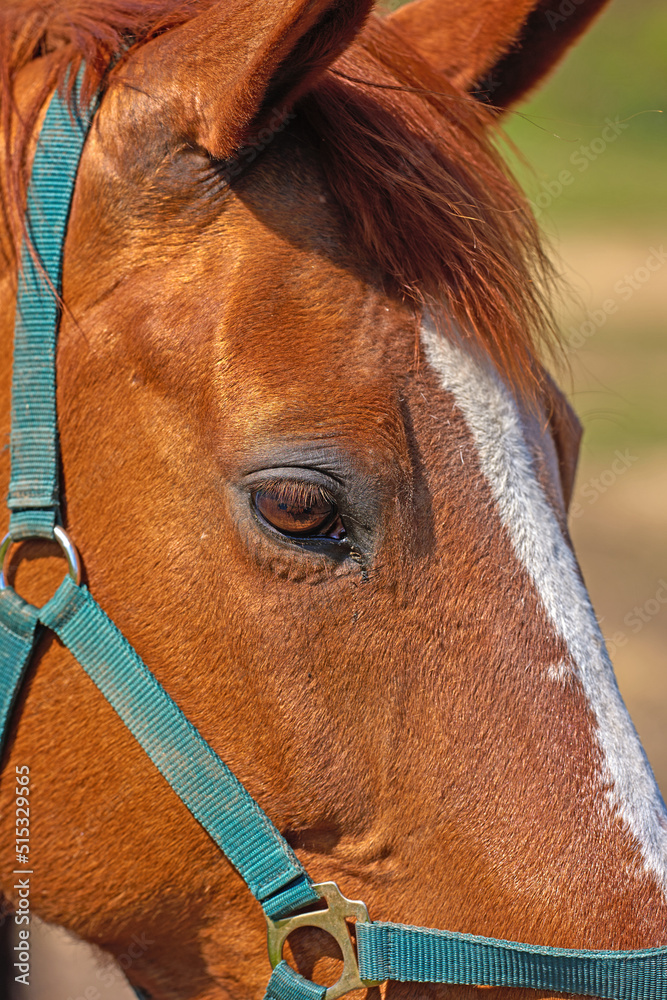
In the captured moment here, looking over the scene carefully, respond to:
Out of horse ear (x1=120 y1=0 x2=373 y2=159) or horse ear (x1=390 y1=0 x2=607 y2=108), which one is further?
horse ear (x1=390 y1=0 x2=607 y2=108)

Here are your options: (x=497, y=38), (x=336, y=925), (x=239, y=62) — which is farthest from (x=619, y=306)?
(x=336, y=925)

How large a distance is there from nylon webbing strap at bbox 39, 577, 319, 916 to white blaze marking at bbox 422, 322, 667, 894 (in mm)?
492

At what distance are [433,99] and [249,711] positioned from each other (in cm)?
110

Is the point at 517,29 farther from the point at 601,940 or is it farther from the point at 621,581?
the point at 621,581

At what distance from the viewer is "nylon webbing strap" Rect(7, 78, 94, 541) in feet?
4.19

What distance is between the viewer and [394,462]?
1.21m

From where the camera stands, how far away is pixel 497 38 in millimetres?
1734

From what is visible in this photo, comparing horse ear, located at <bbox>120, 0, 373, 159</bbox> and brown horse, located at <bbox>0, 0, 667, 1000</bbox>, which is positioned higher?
horse ear, located at <bbox>120, 0, 373, 159</bbox>

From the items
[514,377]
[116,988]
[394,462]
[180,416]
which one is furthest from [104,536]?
[116,988]

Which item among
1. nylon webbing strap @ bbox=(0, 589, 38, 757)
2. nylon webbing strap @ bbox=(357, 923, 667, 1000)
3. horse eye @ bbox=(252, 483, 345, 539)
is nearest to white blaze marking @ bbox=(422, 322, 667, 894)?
nylon webbing strap @ bbox=(357, 923, 667, 1000)

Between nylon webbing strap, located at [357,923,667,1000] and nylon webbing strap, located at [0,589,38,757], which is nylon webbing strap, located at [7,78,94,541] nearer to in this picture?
nylon webbing strap, located at [0,589,38,757]

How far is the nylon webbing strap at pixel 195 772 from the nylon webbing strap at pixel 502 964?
13 cm

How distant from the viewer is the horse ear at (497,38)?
1703 millimetres

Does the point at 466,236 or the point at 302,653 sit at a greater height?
the point at 466,236
